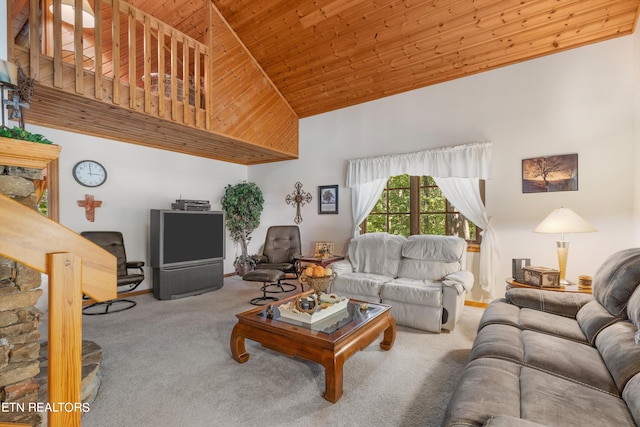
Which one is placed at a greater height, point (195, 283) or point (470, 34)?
point (470, 34)

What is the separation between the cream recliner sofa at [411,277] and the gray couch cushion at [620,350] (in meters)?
1.32

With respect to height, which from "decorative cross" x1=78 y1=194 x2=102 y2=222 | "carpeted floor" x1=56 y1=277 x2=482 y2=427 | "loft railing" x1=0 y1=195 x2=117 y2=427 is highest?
"decorative cross" x1=78 y1=194 x2=102 y2=222

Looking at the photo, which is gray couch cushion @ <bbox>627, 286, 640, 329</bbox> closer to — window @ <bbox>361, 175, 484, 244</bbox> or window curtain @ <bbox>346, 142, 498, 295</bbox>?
window curtain @ <bbox>346, 142, 498, 295</bbox>

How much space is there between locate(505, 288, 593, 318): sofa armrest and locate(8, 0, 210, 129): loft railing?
3.94 meters

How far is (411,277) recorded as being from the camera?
354 cm

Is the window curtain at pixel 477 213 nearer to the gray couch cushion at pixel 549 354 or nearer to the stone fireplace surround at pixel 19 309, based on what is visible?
the gray couch cushion at pixel 549 354

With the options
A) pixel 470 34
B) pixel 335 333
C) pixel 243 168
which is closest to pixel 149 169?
pixel 243 168

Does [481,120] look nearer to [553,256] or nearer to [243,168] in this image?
[553,256]

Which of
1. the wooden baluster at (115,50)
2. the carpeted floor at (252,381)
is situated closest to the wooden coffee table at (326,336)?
the carpeted floor at (252,381)

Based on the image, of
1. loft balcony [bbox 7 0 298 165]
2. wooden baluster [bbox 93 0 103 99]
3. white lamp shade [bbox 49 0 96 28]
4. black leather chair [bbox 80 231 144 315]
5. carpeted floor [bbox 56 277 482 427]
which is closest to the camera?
carpeted floor [bbox 56 277 482 427]

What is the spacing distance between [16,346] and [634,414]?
2.58 metres

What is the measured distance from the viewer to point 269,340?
2.09 metres

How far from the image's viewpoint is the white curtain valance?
375cm

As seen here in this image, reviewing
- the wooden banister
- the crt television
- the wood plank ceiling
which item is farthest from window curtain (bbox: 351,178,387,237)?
the wooden banister
